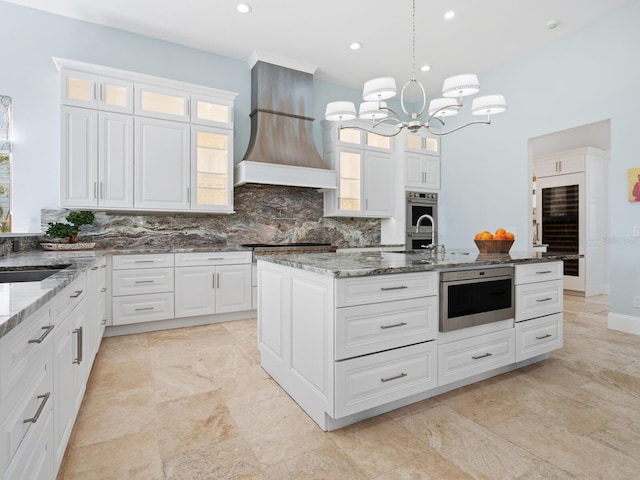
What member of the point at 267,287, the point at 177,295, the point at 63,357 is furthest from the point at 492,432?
Answer: the point at 177,295

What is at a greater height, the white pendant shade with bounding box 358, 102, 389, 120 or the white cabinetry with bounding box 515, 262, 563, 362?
the white pendant shade with bounding box 358, 102, 389, 120

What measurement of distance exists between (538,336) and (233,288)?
295 centimetres

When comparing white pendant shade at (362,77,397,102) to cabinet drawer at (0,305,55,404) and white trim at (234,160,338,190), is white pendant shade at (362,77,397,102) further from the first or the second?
cabinet drawer at (0,305,55,404)

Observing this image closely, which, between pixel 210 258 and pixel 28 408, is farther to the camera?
pixel 210 258

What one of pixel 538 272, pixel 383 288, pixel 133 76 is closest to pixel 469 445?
pixel 383 288

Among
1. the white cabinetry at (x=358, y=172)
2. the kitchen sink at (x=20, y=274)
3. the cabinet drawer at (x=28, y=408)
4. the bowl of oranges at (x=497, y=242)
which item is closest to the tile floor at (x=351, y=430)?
the cabinet drawer at (x=28, y=408)

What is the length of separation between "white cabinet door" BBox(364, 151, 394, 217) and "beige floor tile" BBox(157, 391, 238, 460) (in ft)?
11.8

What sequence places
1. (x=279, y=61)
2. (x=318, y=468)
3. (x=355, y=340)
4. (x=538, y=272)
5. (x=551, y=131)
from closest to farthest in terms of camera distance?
(x=318, y=468) < (x=355, y=340) < (x=538, y=272) < (x=551, y=131) < (x=279, y=61)

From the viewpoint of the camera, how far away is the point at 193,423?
1.93 m

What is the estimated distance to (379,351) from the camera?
1.90 m

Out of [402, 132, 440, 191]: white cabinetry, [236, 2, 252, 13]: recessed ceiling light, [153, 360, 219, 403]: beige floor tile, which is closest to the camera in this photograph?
[153, 360, 219, 403]: beige floor tile

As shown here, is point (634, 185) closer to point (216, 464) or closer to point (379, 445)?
point (379, 445)

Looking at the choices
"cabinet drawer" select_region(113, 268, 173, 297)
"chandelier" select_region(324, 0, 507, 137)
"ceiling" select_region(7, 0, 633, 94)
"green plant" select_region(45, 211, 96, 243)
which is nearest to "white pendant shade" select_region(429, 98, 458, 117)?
"chandelier" select_region(324, 0, 507, 137)

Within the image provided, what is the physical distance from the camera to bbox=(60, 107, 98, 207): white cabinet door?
3359 mm
